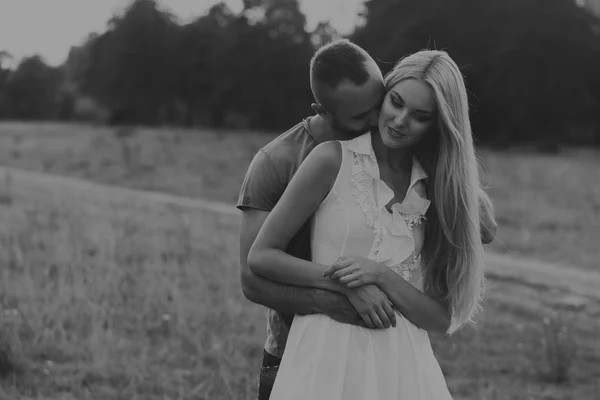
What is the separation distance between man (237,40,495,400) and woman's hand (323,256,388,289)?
0.04 m

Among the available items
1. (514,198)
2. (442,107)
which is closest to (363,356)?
(442,107)

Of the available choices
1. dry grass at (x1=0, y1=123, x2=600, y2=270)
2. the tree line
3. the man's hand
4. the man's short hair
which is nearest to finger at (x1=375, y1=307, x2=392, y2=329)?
the man's hand

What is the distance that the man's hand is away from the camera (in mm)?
2490

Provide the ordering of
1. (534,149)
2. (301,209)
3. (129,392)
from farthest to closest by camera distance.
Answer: (534,149) < (129,392) < (301,209)

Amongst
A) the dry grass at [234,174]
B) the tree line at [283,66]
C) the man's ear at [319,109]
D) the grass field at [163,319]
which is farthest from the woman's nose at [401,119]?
the tree line at [283,66]

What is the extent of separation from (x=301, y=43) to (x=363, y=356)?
127ft

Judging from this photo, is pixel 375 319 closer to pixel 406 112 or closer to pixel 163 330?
pixel 406 112

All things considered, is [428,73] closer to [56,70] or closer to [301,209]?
[301,209]

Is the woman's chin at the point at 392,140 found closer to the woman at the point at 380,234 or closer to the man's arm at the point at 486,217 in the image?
the woman at the point at 380,234

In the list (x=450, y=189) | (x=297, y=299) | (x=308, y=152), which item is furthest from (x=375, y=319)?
(x=308, y=152)

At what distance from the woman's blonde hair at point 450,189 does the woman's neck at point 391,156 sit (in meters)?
0.05

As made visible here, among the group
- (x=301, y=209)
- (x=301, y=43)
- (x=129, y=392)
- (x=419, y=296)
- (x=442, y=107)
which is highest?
(x=301, y=43)

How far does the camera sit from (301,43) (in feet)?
133

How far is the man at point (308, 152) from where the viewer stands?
251 cm
